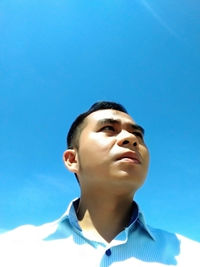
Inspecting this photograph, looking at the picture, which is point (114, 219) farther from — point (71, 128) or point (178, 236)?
point (71, 128)

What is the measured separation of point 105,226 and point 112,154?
0.82 meters

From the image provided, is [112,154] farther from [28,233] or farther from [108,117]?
[28,233]

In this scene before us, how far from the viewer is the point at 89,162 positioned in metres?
3.60

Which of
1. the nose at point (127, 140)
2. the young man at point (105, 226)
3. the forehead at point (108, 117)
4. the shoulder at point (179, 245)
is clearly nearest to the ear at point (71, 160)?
the young man at point (105, 226)

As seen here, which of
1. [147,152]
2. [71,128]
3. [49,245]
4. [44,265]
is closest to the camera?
[44,265]

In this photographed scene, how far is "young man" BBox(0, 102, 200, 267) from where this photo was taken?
304 centimetres

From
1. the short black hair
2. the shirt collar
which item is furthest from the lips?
the short black hair

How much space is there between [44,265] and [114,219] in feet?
3.15

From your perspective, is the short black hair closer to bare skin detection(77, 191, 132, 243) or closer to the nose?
the nose

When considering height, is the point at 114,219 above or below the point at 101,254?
above

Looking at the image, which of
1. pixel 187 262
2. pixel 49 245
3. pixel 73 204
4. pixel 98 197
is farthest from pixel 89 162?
pixel 187 262

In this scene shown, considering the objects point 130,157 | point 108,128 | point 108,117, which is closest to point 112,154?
point 130,157

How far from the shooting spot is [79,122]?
179 inches

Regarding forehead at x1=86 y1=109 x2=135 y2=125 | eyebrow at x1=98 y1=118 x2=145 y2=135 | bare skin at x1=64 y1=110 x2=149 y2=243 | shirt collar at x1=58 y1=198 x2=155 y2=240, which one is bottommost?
shirt collar at x1=58 y1=198 x2=155 y2=240
